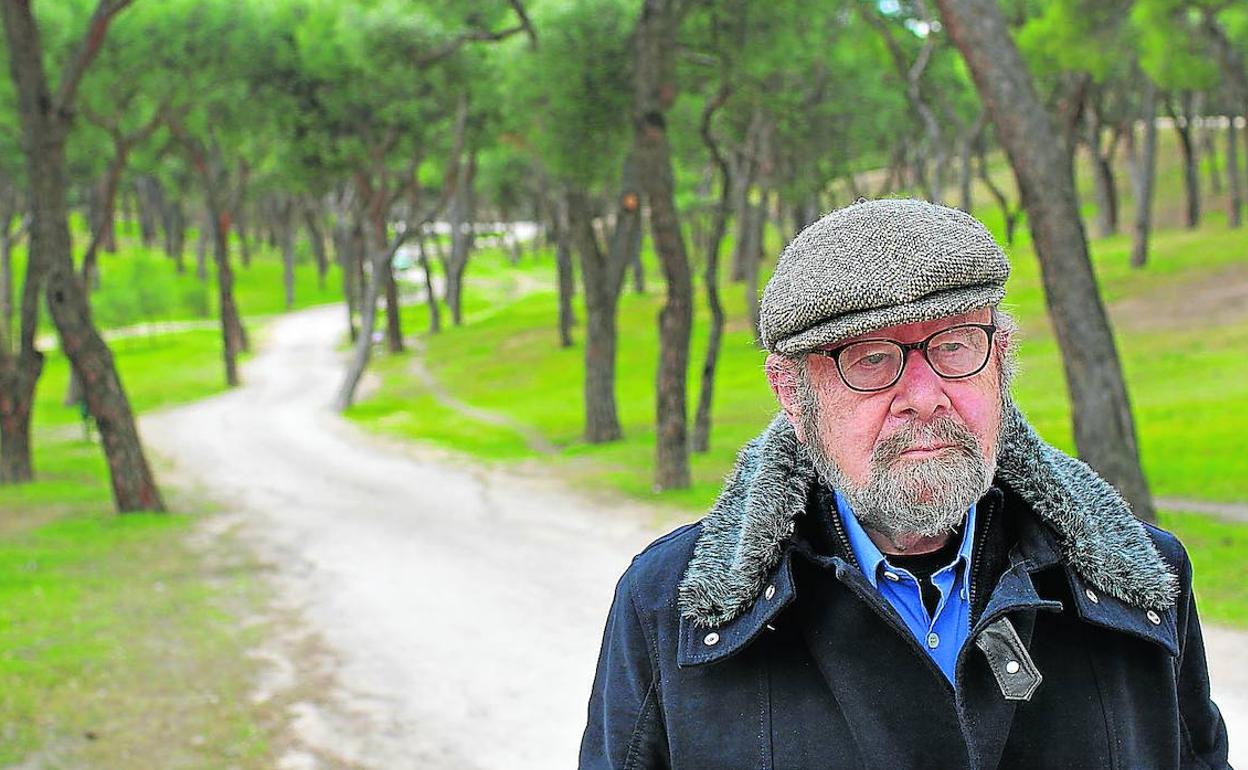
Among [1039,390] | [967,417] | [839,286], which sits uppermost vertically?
[839,286]

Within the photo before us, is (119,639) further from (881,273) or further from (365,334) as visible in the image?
(365,334)

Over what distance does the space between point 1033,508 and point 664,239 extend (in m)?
14.5

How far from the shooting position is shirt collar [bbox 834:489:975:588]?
8.32 ft

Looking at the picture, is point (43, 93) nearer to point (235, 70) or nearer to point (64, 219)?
point (64, 219)

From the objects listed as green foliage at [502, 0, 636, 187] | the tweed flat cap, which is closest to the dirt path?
green foliage at [502, 0, 636, 187]

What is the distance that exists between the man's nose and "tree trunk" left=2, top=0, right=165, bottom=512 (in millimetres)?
13825

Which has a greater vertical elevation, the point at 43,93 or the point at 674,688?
the point at 43,93

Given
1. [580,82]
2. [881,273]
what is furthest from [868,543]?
[580,82]

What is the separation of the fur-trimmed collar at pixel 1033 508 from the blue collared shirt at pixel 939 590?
0.14 metres

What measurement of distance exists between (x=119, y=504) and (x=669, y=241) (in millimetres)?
7133

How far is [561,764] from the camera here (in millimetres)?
7750

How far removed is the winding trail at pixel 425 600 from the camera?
8.25 m

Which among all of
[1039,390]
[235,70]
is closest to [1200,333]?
[1039,390]

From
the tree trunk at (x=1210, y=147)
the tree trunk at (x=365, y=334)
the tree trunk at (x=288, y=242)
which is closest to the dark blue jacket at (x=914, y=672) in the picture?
the tree trunk at (x=365, y=334)
